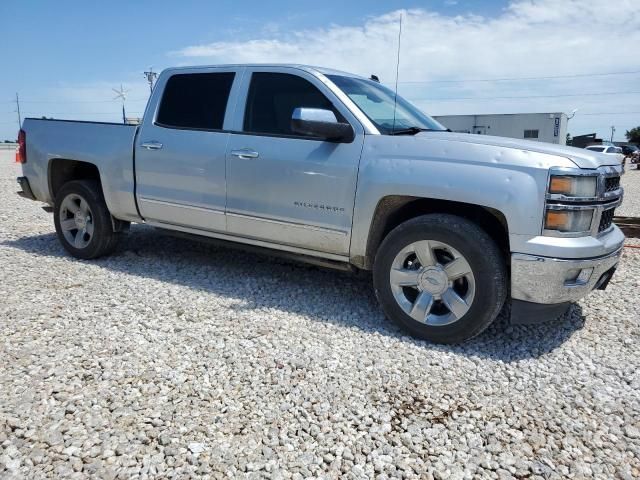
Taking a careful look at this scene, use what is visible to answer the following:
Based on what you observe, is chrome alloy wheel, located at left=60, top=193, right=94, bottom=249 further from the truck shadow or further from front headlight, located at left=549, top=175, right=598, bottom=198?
front headlight, located at left=549, top=175, right=598, bottom=198

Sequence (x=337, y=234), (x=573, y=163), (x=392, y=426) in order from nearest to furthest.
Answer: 1. (x=392, y=426)
2. (x=573, y=163)
3. (x=337, y=234)

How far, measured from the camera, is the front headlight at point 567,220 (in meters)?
3.01

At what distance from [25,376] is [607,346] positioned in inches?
147

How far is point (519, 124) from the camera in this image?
28719 millimetres

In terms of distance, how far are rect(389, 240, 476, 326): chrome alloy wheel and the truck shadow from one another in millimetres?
226

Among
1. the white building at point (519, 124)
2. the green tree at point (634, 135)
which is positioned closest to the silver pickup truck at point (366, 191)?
the white building at point (519, 124)

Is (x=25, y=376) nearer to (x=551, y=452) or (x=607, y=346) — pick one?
Answer: (x=551, y=452)

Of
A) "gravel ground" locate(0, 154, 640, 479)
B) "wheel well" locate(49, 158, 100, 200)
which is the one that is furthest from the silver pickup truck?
"gravel ground" locate(0, 154, 640, 479)

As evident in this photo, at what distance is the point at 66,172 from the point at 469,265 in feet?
14.8

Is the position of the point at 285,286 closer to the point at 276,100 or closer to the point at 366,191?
the point at 366,191

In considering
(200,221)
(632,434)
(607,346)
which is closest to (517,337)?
(607,346)

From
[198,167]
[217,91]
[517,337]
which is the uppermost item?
[217,91]

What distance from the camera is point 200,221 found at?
178 inches

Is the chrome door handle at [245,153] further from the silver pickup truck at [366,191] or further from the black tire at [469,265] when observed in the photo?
the black tire at [469,265]
